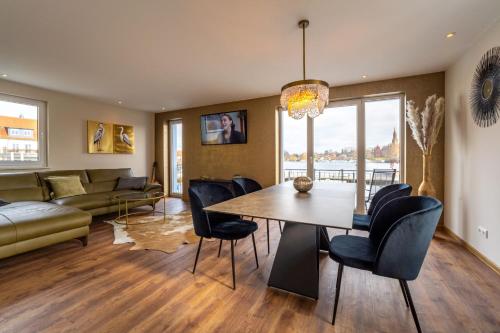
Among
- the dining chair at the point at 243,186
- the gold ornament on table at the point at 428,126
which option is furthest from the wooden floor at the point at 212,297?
the gold ornament on table at the point at 428,126

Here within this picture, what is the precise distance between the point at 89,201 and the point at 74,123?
81.5 inches

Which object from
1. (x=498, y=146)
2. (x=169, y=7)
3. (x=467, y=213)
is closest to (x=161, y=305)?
(x=169, y=7)

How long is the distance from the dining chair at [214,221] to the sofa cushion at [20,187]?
3231 mm

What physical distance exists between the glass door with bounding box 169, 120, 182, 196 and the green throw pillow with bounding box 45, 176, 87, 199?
268cm

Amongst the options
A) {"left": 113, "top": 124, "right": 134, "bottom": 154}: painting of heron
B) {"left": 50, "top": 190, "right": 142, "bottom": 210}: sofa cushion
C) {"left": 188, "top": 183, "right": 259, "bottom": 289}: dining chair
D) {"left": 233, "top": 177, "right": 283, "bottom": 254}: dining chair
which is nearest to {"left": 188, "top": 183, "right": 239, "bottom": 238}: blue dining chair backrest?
{"left": 188, "top": 183, "right": 259, "bottom": 289}: dining chair

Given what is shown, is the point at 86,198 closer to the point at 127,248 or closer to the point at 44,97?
the point at 127,248

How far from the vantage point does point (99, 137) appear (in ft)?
17.3

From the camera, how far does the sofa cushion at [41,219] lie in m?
2.39

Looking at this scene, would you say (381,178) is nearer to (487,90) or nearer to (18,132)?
(487,90)

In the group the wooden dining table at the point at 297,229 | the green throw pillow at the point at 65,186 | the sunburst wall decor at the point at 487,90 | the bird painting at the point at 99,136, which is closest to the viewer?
the wooden dining table at the point at 297,229

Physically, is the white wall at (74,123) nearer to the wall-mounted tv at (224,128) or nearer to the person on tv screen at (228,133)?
the wall-mounted tv at (224,128)

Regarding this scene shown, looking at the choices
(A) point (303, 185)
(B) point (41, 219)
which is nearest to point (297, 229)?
(A) point (303, 185)

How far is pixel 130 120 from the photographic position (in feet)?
19.6

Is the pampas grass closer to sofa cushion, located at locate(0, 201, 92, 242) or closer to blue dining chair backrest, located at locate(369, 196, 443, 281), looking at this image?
blue dining chair backrest, located at locate(369, 196, 443, 281)
